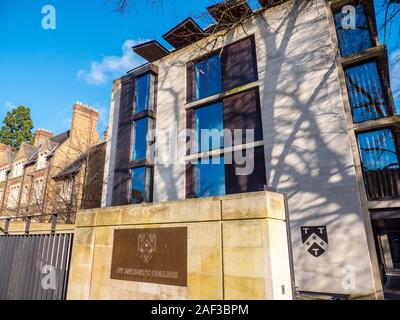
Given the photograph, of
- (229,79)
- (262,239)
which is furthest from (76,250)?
(229,79)

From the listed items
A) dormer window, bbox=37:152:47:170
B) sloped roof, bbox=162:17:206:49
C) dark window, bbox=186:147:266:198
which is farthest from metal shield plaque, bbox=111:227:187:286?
dormer window, bbox=37:152:47:170

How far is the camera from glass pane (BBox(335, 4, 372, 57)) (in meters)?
12.9

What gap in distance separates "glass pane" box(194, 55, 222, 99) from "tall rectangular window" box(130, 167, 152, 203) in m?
6.41

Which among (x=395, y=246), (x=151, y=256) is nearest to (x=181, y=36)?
(x=151, y=256)

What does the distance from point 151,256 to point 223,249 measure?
1686 millimetres

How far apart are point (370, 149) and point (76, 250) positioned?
1202cm

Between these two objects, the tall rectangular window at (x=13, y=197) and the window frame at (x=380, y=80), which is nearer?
the window frame at (x=380, y=80)

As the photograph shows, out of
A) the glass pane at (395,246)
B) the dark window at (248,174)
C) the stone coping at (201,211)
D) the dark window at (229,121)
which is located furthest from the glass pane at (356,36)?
the glass pane at (395,246)

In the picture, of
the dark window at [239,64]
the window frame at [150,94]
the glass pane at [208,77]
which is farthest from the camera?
the window frame at [150,94]

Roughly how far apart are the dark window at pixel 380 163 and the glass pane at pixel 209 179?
697 cm

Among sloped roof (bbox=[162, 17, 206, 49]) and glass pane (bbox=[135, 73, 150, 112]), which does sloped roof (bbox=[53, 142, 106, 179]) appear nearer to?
glass pane (bbox=[135, 73, 150, 112])

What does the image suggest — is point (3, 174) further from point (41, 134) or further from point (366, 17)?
point (366, 17)

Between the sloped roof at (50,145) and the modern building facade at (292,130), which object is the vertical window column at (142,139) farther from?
the sloped roof at (50,145)

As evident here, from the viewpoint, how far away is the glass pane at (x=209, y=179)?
15.0 metres
